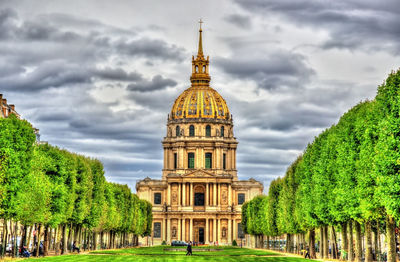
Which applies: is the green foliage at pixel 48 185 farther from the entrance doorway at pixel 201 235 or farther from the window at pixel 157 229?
the entrance doorway at pixel 201 235

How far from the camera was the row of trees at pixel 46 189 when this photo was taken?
178ft

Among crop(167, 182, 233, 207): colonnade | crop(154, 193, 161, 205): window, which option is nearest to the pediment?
crop(167, 182, 233, 207): colonnade

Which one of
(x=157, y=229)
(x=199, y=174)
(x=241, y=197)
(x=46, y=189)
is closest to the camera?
(x=46, y=189)

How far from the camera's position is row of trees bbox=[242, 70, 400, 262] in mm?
43031

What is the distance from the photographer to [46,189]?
211ft

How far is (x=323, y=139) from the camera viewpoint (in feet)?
227

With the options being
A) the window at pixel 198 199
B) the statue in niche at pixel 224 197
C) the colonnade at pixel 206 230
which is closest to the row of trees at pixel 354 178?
the colonnade at pixel 206 230

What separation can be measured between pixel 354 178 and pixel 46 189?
29.5 meters

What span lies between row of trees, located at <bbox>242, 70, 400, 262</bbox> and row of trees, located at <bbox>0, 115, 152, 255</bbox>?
25.4m

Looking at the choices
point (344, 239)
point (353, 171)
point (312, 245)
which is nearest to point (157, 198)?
point (312, 245)

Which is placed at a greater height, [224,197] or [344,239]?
[224,197]

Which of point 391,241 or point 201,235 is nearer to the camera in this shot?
point 391,241

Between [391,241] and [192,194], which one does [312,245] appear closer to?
[391,241]

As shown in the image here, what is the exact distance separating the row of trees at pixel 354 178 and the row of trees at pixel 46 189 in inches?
998
